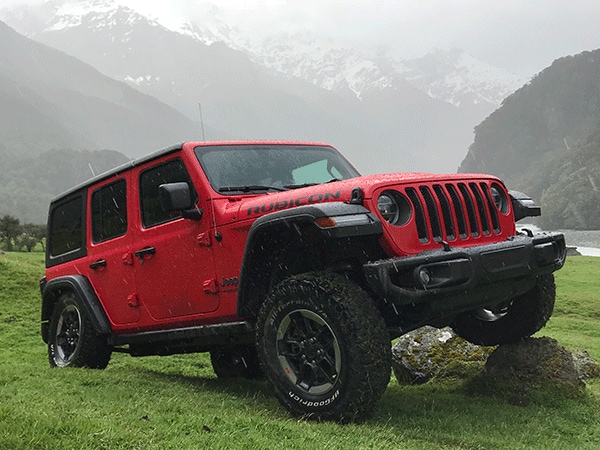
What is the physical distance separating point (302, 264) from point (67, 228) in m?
3.61

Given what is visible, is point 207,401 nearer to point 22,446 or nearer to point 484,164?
point 22,446

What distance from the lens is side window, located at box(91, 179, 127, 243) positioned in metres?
6.17

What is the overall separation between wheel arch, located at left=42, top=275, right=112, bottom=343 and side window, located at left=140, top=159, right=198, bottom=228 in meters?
1.16

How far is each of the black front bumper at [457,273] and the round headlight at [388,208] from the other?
1.06 ft

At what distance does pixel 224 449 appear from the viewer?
130 inches

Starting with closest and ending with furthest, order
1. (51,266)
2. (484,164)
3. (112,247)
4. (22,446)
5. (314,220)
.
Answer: (22,446) < (314,220) < (112,247) < (51,266) < (484,164)

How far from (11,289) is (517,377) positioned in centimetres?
1063

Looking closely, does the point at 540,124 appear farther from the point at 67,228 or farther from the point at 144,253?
the point at 144,253

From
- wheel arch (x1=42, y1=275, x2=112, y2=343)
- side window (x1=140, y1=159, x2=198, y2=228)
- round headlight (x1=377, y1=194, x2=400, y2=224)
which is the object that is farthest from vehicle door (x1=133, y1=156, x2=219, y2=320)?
round headlight (x1=377, y1=194, x2=400, y2=224)

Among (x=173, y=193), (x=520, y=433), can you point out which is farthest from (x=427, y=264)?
(x=173, y=193)

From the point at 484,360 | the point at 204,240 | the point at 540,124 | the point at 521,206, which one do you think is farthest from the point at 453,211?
the point at 540,124

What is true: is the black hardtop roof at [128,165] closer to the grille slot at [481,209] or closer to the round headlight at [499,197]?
the grille slot at [481,209]

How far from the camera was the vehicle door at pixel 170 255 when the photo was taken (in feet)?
16.8

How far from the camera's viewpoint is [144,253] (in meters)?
5.73
